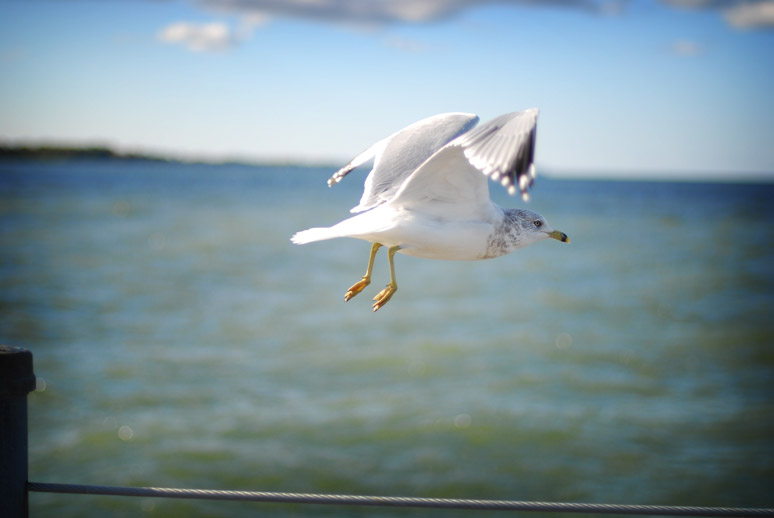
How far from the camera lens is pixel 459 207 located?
2.83 metres

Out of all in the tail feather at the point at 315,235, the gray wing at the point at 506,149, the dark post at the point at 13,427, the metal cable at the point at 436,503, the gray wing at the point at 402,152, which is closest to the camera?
the metal cable at the point at 436,503

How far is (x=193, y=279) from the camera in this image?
29688mm

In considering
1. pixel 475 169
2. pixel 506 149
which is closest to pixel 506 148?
pixel 506 149

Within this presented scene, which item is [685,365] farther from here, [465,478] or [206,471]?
[206,471]

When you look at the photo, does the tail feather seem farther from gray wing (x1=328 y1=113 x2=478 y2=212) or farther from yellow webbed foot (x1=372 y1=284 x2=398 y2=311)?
yellow webbed foot (x1=372 y1=284 x2=398 y2=311)

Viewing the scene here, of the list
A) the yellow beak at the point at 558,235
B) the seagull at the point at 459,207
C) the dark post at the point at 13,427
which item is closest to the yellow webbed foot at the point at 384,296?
the seagull at the point at 459,207

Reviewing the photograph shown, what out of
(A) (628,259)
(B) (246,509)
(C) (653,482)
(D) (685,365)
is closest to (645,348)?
(D) (685,365)

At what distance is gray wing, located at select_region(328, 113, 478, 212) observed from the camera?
10.4ft

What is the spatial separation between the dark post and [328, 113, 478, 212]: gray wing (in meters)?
1.27

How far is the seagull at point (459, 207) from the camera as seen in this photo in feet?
8.47

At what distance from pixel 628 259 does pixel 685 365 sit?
17.5 m

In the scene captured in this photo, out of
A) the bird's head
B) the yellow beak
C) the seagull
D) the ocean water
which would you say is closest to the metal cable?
the seagull

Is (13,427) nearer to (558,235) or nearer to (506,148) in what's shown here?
(506,148)

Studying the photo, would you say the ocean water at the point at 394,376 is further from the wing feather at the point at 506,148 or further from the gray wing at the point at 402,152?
the wing feather at the point at 506,148
